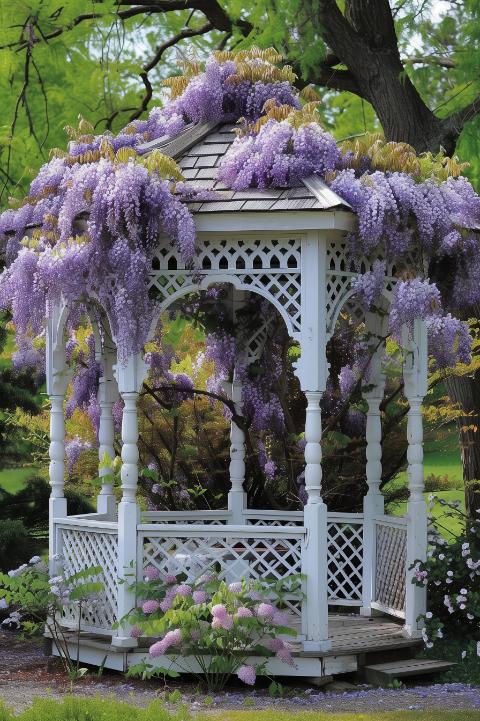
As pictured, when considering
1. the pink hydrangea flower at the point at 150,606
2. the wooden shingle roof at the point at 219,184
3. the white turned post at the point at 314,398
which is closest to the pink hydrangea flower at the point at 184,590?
the pink hydrangea flower at the point at 150,606

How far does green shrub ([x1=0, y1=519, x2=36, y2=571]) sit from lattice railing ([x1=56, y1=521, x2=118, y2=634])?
1889mm

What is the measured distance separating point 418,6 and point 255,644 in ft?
19.0

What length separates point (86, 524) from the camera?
7566 millimetres

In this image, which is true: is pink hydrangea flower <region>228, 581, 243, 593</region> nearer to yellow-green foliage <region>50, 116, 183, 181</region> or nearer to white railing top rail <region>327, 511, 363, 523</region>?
white railing top rail <region>327, 511, 363, 523</region>

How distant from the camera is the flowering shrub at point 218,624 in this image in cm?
673

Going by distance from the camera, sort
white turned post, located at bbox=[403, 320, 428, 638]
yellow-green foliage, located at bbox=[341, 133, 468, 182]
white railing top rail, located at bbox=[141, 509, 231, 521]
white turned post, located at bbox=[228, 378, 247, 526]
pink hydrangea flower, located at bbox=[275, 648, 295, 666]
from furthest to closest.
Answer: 1. white turned post, located at bbox=[228, 378, 247, 526]
2. white railing top rail, located at bbox=[141, 509, 231, 521]
3. white turned post, located at bbox=[403, 320, 428, 638]
4. yellow-green foliage, located at bbox=[341, 133, 468, 182]
5. pink hydrangea flower, located at bbox=[275, 648, 295, 666]

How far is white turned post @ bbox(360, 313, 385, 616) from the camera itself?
8531 mm

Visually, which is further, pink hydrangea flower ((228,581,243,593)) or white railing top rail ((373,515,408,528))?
white railing top rail ((373,515,408,528))

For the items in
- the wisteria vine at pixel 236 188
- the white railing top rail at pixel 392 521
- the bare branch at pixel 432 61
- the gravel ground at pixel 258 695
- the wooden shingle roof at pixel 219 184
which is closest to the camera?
the gravel ground at pixel 258 695

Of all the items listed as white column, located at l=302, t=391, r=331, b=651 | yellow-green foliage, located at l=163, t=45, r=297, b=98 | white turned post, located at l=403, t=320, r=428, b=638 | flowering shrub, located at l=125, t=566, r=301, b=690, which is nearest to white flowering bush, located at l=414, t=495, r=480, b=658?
white turned post, located at l=403, t=320, r=428, b=638

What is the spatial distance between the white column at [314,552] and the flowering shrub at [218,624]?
0.10 metres

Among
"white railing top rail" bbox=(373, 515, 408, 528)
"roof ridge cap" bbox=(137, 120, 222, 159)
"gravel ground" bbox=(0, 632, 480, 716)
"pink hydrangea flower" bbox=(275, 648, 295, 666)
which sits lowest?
"gravel ground" bbox=(0, 632, 480, 716)

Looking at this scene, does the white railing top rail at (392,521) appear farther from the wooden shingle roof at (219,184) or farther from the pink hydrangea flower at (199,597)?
the wooden shingle roof at (219,184)

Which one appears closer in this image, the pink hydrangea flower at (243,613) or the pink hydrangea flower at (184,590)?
the pink hydrangea flower at (243,613)
